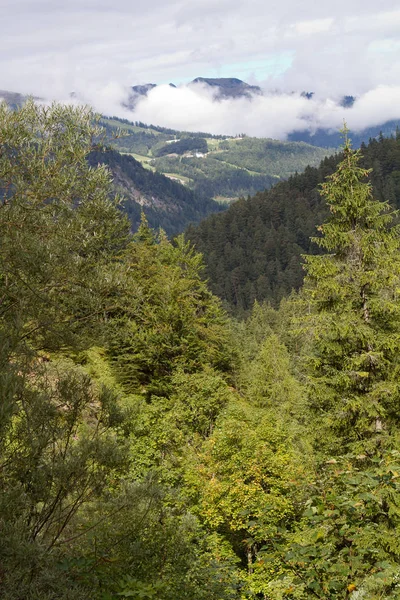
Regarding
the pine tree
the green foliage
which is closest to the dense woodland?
the pine tree

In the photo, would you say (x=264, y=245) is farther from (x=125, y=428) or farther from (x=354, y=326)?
(x=125, y=428)

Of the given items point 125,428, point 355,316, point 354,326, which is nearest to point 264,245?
point 355,316

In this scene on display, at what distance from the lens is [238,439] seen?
1745 centimetres

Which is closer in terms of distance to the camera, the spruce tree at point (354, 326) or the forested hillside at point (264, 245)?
the spruce tree at point (354, 326)

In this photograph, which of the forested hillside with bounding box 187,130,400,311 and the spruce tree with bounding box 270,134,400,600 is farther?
the forested hillside with bounding box 187,130,400,311

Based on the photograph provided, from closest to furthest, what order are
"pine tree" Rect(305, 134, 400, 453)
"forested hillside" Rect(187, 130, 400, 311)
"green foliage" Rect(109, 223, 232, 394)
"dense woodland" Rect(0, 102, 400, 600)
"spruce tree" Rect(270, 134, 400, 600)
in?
"dense woodland" Rect(0, 102, 400, 600), "spruce tree" Rect(270, 134, 400, 600), "pine tree" Rect(305, 134, 400, 453), "green foliage" Rect(109, 223, 232, 394), "forested hillside" Rect(187, 130, 400, 311)

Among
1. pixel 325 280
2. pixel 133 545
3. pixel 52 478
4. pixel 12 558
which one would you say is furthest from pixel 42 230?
pixel 325 280

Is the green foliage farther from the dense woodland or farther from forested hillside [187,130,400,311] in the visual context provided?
forested hillside [187,130,400,311]

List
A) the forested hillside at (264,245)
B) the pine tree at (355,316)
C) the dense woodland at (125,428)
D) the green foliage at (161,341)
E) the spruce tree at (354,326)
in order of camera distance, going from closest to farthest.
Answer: the dense woodland at (125,428) → the spruce tree at (354,326) → the pine tree at (355,316) → the green foliage at (161,341) → the forested hillside at (264,245)

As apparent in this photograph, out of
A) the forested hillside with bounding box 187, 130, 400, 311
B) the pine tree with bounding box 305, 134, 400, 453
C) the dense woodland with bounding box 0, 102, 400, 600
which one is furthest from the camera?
the forested hillside with bounding box 187, 130, 400, 311

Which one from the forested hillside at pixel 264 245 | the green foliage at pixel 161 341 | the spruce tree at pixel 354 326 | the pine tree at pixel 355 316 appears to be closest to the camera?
the spruce tree at pixel 354 326

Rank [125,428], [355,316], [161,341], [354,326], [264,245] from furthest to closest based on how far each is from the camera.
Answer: [264,245], [161,341], [355,316], [354,326], [125,428]

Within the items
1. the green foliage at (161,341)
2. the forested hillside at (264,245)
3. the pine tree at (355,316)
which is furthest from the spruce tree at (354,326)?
the forested hillside at (264,245)

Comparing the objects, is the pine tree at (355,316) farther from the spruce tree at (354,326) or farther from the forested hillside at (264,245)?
the forested hillside at (264,245)
